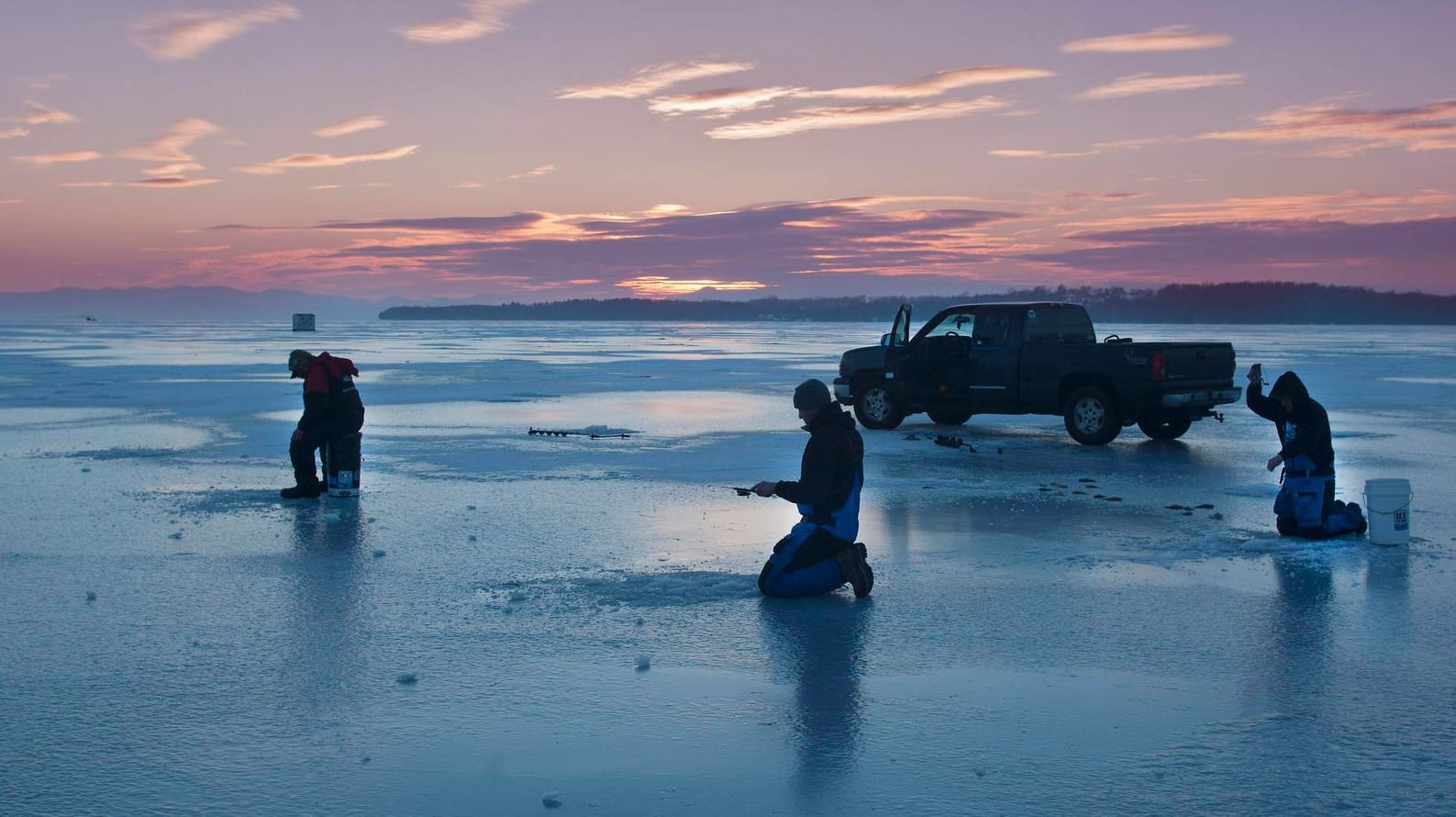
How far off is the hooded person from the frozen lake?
423 mm

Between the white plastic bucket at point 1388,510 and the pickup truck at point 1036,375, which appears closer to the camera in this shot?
the white plastic bucket at point 1388,510

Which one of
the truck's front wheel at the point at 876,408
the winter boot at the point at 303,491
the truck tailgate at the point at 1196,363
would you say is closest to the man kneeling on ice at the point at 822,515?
the winter boot at the point at 303,491

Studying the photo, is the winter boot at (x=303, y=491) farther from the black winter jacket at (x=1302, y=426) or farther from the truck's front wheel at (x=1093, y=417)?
the truck's front wheel at (x=1093, y=417)

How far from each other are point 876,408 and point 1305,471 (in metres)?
10.9

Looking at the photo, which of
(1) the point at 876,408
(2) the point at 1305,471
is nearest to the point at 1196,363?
(1) the point at 876,408

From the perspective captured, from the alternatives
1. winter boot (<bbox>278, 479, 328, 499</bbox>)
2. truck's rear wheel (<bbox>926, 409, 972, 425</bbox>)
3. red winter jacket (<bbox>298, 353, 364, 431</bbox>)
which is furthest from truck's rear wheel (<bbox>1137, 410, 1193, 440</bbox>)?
winter boot (<bbox>278, 479, 328, 499</bbox>)

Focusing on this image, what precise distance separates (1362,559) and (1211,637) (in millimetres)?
3098

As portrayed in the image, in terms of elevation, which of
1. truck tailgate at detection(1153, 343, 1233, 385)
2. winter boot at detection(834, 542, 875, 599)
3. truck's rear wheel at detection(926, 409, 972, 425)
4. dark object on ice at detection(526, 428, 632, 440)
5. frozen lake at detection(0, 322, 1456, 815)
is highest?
truck tailgate at detection(1153, 343, 1233, 385)

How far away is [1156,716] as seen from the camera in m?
5.79

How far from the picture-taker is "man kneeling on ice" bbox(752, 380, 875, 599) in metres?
8.20

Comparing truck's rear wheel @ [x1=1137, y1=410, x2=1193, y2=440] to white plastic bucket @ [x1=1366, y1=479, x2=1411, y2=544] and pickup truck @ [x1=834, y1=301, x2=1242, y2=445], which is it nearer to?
pickup truck @ [x1=834, y1=301, x2=1242, y2=445]

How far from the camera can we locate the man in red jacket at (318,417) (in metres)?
12.6

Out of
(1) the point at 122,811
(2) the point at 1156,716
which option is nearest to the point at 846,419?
(2) the point at 1156,716

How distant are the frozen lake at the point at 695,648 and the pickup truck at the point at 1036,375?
307 cm
